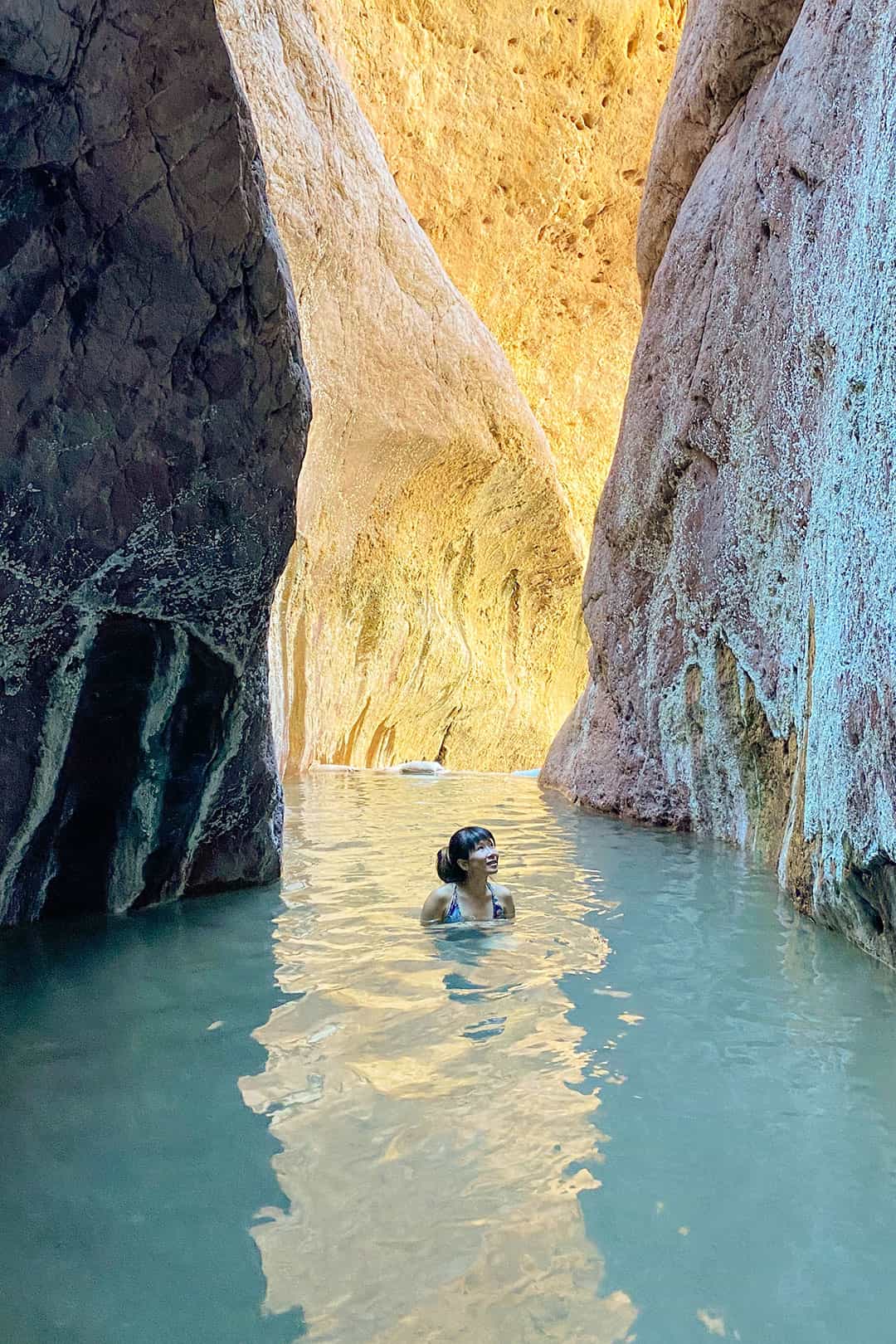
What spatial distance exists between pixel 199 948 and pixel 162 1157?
1.78 metres

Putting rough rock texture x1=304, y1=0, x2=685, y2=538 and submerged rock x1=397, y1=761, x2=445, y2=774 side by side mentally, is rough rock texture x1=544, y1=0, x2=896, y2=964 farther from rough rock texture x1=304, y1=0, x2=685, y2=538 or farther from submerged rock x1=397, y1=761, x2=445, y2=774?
rough rock texture x1=304, y1=0, x2=685, y2=538

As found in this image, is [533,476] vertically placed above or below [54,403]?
above

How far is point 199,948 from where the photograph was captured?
12.7 ft

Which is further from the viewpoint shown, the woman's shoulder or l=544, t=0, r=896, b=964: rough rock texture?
the woman's shoulder

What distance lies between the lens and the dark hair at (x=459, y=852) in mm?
4344

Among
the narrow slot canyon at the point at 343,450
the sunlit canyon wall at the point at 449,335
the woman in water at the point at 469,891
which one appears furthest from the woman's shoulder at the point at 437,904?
the sunlit canyon wall at the point at 449,335

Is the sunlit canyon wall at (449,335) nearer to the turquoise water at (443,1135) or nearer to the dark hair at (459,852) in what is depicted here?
the dark hair at (459,852)

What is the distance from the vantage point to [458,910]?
4320mm

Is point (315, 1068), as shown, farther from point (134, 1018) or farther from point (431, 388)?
point (431, 388)

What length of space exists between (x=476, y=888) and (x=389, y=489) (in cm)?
1096

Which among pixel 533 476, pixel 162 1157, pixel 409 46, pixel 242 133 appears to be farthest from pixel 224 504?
pixel 409 46

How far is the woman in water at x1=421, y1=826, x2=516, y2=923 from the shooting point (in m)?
4.28

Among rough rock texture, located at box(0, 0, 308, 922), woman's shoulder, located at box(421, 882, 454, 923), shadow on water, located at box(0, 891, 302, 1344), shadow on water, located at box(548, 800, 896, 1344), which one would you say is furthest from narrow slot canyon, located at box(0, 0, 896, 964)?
woman's shoulder, located at box(421, 882, 454, 923)

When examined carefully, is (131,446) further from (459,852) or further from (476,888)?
(476,888)
